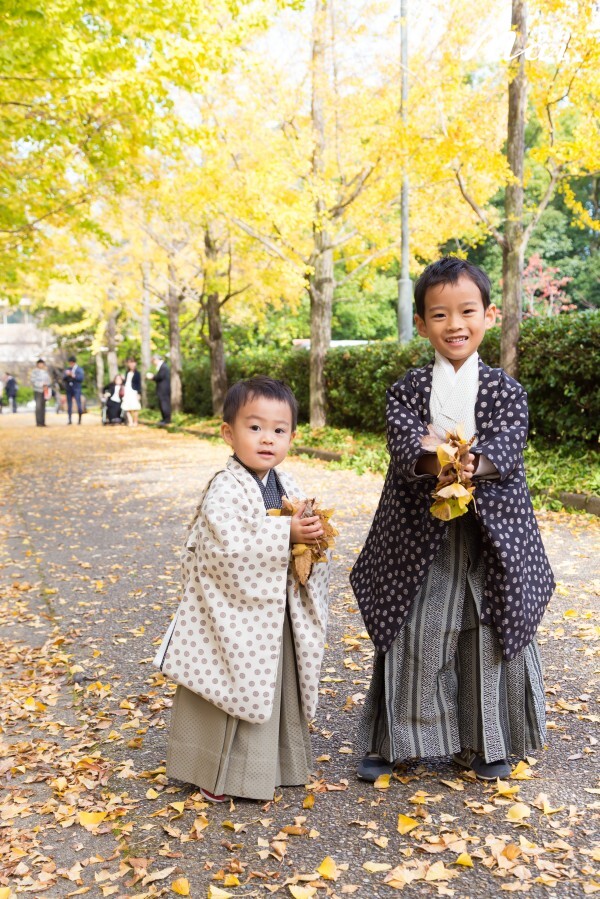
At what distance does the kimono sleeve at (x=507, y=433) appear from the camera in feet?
8.34

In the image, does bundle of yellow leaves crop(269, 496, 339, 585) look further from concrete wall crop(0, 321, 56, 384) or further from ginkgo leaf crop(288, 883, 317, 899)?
concrete wall crop(0, 321, 56, 384)

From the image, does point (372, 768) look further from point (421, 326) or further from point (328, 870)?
point (421, 326)

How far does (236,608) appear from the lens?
2.66 meters

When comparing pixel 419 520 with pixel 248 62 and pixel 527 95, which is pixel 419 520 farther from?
pixel 248 62

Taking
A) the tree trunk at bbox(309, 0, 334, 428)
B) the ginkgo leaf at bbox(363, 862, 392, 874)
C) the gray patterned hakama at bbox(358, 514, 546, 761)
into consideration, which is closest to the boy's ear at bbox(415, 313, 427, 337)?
the gray patterned hakama at bbox(358, 514, 546, 761)

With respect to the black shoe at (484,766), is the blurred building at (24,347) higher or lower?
higher

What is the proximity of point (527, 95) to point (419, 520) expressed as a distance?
8.28 meters

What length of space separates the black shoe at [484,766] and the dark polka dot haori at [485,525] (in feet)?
1.40

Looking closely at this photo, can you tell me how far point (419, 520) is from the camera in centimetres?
272

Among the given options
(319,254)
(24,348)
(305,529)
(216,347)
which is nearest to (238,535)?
(305,529)

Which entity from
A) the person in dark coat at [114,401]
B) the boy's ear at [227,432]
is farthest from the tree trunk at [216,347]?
the boy's ear at [227,432]

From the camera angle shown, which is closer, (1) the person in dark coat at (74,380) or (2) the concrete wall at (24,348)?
(1) the person in dark coat at (74,380)

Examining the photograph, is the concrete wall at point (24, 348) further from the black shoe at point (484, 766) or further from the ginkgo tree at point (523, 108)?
the black shoe at point (484, 766)

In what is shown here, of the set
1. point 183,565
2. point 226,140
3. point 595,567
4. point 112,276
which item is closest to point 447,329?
point 183,565
